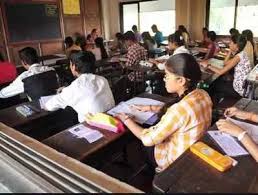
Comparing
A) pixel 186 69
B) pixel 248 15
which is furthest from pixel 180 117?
pixel 248 15

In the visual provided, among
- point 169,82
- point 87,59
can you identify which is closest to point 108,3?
point 87,59

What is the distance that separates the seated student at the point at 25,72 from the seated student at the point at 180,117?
4.91ft

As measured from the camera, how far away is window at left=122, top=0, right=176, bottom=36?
8.02 meters

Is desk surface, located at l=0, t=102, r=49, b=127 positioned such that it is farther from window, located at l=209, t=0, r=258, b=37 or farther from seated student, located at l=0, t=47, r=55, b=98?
window, located at l=209, t=0, r=258, b=37

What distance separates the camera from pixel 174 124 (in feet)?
4.36

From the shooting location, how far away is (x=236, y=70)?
10.3 feet

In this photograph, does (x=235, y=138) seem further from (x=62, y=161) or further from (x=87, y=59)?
(x=87, y=59)

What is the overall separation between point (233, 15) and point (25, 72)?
6.18 m

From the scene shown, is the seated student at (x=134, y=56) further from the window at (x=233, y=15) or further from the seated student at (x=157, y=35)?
the window at (x=233, y=15)

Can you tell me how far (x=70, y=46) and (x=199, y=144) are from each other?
198 inches

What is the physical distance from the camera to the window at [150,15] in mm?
8023

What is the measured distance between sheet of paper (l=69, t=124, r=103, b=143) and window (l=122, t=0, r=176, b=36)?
6.90 m

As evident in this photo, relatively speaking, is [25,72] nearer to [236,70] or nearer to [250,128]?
[250,128]

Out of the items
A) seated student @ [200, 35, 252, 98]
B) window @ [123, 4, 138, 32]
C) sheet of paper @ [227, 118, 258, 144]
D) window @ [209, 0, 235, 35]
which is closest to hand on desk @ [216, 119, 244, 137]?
sheet of paper @ [227, 118, 258, 144]
